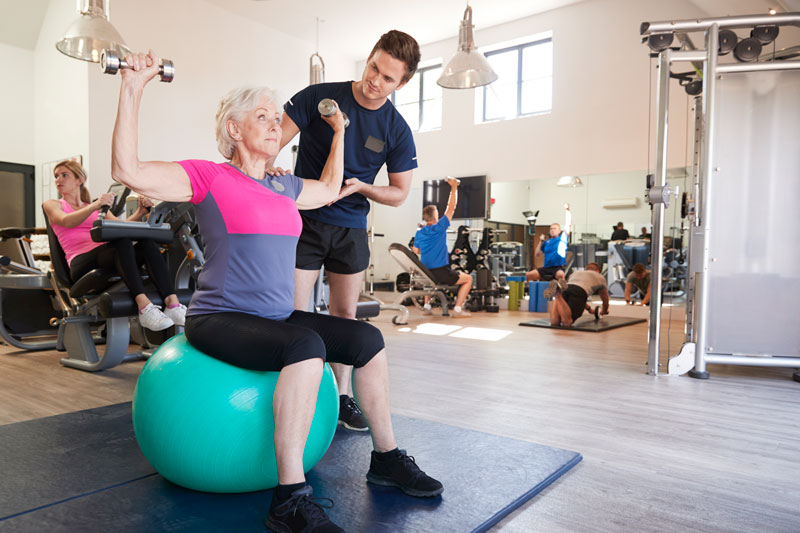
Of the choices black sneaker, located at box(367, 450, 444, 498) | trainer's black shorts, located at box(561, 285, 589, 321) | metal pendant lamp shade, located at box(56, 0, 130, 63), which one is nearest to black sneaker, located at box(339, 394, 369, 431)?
black sneaker, located at box(367, 450, 444, 498)

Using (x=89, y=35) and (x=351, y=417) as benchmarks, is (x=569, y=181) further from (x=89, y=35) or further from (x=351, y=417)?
(x=351, y=417)

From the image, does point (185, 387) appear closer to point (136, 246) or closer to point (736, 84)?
point (136, 246)

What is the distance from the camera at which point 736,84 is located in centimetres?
347

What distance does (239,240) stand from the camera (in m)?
1.48

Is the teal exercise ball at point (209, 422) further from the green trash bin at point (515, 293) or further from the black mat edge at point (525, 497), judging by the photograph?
the green trash bin at point (515, 293)

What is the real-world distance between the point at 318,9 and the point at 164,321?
6.40 meters

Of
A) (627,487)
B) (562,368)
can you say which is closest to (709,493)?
(627,487)

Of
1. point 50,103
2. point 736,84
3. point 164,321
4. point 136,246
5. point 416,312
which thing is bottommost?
point 416,312

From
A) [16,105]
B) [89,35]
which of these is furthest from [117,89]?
A: [89,35]

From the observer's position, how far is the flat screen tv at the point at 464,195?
861cm

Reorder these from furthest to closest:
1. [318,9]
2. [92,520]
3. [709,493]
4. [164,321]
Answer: [318,9] < [164,321] < [709,493] < [92,520]

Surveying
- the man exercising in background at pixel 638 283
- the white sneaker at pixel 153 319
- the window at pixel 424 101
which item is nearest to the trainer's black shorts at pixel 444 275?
the man exercising in background at pixel 638 283

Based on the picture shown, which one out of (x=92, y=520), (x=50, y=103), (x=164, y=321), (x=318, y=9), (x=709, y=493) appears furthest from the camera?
(x=318, y=9)

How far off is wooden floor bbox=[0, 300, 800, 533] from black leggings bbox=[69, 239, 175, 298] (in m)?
0.55
